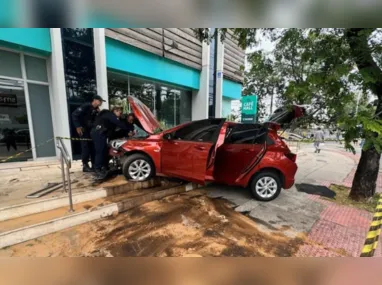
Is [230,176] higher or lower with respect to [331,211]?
higher

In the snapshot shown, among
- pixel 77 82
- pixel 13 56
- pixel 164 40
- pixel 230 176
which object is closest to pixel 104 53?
pixel 77 82

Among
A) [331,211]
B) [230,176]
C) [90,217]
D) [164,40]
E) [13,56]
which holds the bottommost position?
[331,211]

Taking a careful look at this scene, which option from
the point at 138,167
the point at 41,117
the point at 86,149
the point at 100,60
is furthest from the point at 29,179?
the point at 100,60

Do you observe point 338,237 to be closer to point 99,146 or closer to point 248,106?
point 99,146

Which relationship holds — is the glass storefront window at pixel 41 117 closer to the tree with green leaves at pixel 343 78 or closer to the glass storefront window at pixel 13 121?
the glass storefront window at pixel 13 121

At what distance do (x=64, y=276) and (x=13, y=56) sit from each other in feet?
22.3

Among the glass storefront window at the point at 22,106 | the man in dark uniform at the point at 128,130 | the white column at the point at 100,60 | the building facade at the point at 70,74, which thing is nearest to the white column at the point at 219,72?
the building facade at the point at 70,74

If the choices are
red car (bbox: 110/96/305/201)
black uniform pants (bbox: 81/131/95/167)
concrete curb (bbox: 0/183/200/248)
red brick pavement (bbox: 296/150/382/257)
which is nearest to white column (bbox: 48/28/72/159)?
black uniform pants (bbox: 81/131/95/167)

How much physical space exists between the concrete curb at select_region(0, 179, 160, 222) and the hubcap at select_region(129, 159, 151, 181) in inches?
6.6

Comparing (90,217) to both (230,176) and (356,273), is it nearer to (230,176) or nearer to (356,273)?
(230,176)

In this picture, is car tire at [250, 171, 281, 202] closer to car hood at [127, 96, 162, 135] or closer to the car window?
the car window

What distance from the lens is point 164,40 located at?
9.73 m

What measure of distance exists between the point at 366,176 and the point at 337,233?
94.6 inches

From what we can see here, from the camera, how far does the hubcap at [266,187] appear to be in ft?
14.7
